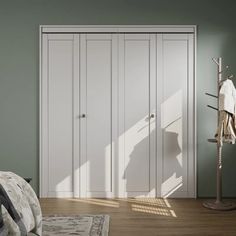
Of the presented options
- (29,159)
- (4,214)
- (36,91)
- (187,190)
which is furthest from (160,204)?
(4,214)

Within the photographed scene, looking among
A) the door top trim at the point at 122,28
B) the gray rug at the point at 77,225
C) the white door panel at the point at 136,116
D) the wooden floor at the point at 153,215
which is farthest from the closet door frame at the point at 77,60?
the gray rug at the point at 77,225

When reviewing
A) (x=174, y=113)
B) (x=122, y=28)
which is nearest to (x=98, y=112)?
(x=174, y=113)

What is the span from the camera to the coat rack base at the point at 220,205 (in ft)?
13.4

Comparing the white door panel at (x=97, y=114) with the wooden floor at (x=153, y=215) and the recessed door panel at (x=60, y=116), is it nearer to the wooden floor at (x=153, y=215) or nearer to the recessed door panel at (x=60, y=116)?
the recessed door panel at (x=60, y=116)

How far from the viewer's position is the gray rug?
10.9ft

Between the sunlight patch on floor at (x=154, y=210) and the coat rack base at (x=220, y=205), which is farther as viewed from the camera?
the coat rack base at (x=220, y=205)

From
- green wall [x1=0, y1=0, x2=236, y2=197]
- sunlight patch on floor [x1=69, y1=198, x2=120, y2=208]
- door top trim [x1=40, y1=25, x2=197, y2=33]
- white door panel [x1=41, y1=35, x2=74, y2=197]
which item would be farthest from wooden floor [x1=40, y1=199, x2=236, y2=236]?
door top trim [x1=40, y1=25, x2=197, y2=33]

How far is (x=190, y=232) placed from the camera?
3348 millimetres

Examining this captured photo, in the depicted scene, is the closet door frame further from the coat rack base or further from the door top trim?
the coat rack base

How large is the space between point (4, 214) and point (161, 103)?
2747 mm

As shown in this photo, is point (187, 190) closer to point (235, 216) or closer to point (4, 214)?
point (235, 216)

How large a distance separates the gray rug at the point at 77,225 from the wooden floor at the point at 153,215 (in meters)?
0.09

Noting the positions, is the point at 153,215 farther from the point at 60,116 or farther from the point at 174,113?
the point at 60,116

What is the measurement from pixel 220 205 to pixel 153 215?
0.80 metres
